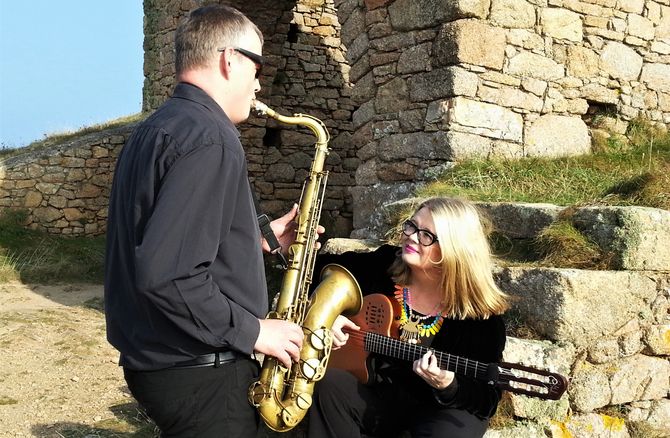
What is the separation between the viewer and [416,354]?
103 inches

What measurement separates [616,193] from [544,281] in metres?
1.34

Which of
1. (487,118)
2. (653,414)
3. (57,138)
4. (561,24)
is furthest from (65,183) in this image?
(653,414)

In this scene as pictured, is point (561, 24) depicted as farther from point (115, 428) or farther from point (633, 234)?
point (115, 428)

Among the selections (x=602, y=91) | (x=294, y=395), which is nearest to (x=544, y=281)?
(x=294, y=395)

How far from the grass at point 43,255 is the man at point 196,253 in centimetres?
738

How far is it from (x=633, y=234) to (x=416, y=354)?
1622 millimetres

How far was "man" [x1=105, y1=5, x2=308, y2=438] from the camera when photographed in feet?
5.92

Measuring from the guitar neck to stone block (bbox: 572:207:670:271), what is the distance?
4.83ft

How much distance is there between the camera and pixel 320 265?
331cm

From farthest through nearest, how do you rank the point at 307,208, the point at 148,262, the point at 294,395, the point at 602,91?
the point at 602,91
the point at 307,208
the point at 294,395
the point at 148,262

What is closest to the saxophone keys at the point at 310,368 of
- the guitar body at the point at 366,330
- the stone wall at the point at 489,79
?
the guitar body at the point at 366,330

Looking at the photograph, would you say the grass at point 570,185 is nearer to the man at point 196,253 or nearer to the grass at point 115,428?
the man at point 196,253

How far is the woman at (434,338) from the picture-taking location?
8.57ft

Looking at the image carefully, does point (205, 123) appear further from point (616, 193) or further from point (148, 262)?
point (616, 193)
